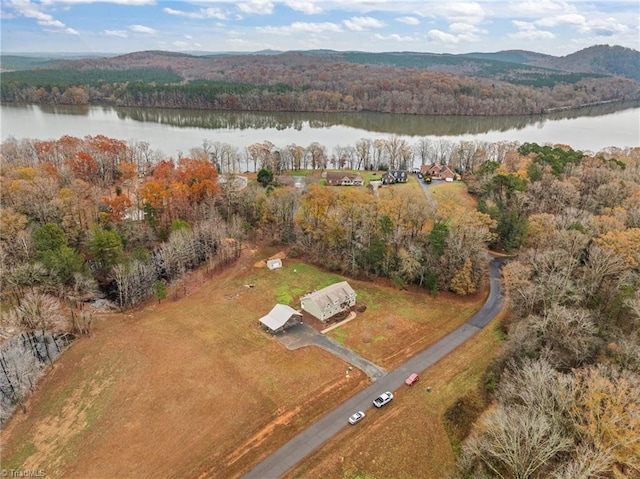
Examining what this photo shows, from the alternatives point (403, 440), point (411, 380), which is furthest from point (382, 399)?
point (403, 440)

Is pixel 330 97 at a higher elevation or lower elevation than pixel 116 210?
higher

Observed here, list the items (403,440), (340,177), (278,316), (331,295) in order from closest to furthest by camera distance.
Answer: (403,440), (278,316), (331,295), (340,177)

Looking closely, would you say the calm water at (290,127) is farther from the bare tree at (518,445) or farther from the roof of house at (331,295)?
the bare tree at (518,445)

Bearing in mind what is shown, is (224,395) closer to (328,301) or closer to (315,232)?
(328,301)

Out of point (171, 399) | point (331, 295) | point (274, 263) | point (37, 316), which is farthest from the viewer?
point (274, 263)

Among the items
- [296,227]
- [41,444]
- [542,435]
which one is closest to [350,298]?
[296,227]

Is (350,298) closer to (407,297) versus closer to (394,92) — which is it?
(407,297)

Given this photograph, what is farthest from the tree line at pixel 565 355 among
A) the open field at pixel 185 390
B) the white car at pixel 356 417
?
the open field at pixel 185 390
